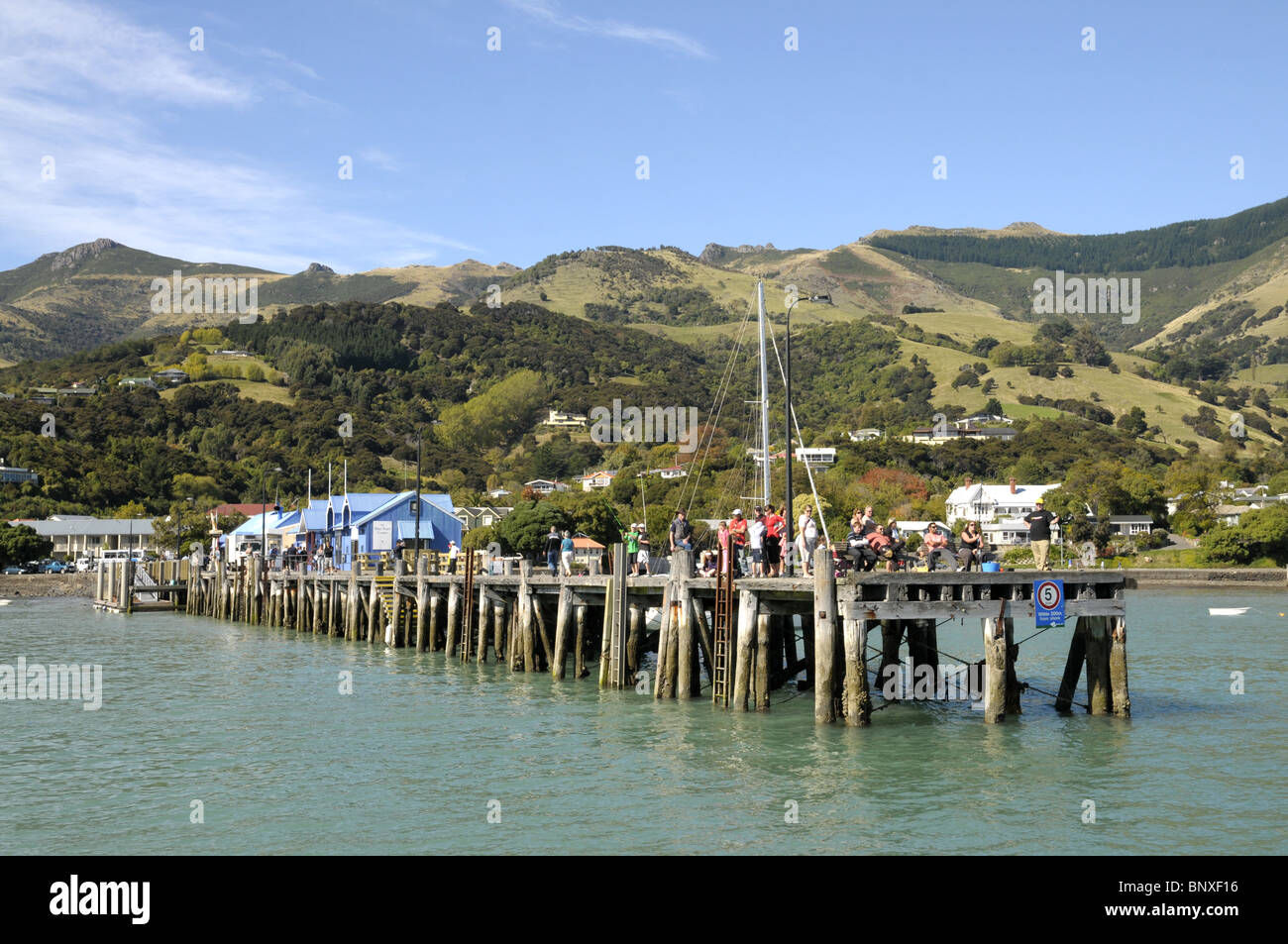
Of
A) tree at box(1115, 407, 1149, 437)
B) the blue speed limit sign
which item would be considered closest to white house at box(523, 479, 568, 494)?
tree at box(1115, 407, 1149, 437)

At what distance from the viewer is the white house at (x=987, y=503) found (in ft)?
446

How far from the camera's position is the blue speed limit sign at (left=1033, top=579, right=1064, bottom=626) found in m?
22.0

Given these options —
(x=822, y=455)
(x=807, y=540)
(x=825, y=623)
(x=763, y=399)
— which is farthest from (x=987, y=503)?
(x=825, y=623)

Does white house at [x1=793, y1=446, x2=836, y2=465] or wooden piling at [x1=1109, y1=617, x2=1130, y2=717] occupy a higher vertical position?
white house at [x1=793, y1=446, x2=836, y2=465]

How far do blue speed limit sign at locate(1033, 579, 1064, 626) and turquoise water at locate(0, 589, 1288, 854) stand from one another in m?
2.17

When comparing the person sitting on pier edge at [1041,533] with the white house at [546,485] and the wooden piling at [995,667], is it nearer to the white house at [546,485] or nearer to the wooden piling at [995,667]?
the wooden piling at [995,667]

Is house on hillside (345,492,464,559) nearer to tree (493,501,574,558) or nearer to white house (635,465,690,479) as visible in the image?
tree (493,501,574,558)

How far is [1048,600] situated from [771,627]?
717cm

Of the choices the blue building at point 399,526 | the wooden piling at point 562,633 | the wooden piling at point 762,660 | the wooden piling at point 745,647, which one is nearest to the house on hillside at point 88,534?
the blue building at point 399,526

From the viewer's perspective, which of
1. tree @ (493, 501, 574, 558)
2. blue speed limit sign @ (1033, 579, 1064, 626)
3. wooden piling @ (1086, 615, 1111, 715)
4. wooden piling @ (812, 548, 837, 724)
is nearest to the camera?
wooden piling @ (812, 548, 837, 724)

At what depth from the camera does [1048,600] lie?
869 inches

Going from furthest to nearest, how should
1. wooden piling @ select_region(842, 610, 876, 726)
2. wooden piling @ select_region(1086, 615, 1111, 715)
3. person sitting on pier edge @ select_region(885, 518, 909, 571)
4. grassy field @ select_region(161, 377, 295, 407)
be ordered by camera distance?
grassy field @ select_region(161, 377, 295, 407) → person sitting on pier edge @ select_region(885, 518, 909, 571) → wooden piling @ select_region(1086, 615, 1111, 715) → wooden piling @ select_region(842, 610, 876, 726)

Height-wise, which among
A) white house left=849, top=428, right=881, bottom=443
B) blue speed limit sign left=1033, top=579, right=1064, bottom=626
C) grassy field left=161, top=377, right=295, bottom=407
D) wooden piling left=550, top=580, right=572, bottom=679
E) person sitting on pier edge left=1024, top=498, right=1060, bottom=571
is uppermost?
grassy field left=161, top=377, right=295, bottom=407

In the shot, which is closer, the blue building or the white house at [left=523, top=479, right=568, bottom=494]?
the blue building
